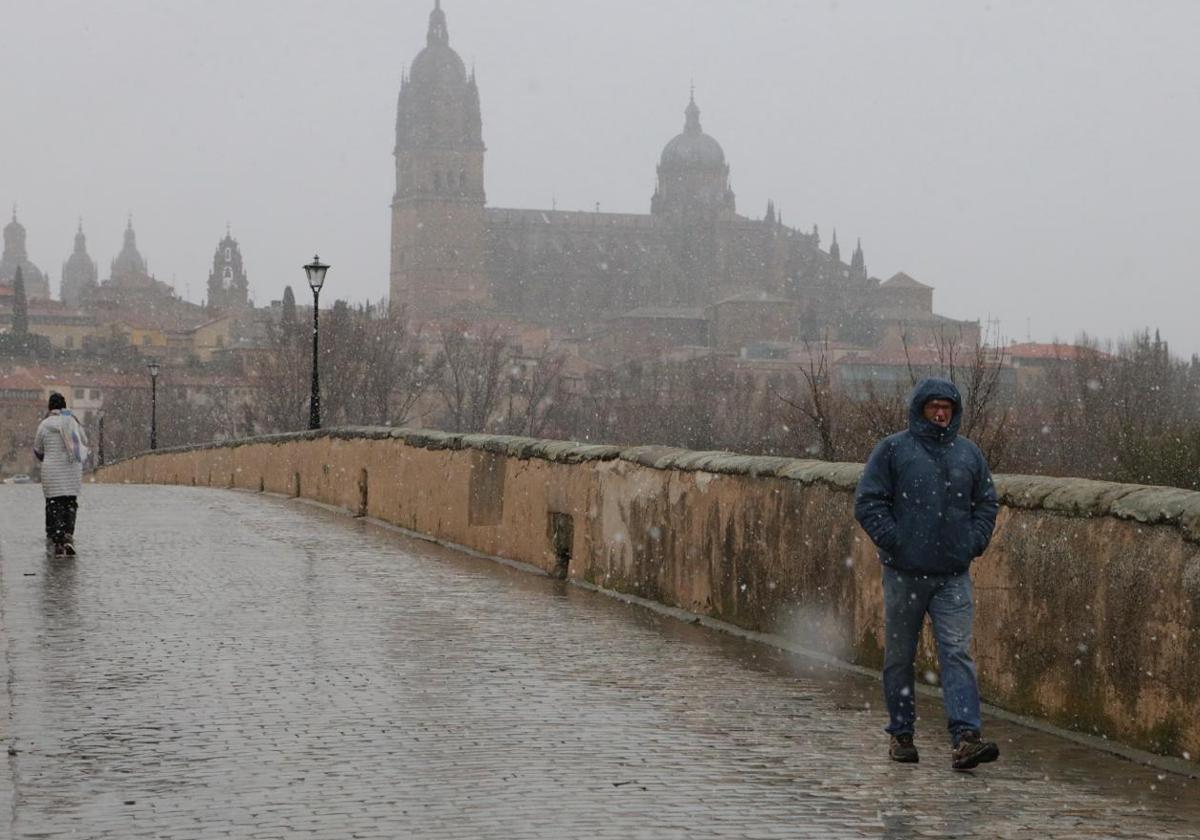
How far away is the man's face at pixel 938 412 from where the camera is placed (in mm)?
7301

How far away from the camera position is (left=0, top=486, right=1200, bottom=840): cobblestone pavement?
601 centimetres

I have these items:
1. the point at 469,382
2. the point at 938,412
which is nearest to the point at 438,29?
the point at 469,382

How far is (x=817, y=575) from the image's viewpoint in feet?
33.4

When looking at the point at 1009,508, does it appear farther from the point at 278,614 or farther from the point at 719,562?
the point at 278,614

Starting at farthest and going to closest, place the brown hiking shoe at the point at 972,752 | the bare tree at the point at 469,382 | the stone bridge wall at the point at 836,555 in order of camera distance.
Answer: the bare tree at the point at 469,382, the stone bridge wall at the point at 836,555, the brown hiking shoe at the point at 972,752

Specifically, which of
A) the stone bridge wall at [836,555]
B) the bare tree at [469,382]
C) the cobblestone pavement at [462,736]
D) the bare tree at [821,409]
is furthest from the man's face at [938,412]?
the bare tree at [469,382]

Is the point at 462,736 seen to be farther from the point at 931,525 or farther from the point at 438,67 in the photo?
the point at 438,67

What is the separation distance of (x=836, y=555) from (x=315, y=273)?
20415 millimetres

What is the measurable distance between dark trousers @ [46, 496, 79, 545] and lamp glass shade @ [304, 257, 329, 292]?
14.2 meters

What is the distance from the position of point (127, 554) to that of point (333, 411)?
64.8 meters

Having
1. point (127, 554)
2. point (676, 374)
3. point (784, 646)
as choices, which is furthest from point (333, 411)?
point (784, 646)

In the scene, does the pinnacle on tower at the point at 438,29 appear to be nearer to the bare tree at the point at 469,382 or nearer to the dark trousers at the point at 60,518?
the bare tree at the point at 469,382

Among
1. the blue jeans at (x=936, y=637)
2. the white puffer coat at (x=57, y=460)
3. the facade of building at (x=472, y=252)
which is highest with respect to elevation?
the facade of building at (x=472, y=252)

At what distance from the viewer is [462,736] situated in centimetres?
736
